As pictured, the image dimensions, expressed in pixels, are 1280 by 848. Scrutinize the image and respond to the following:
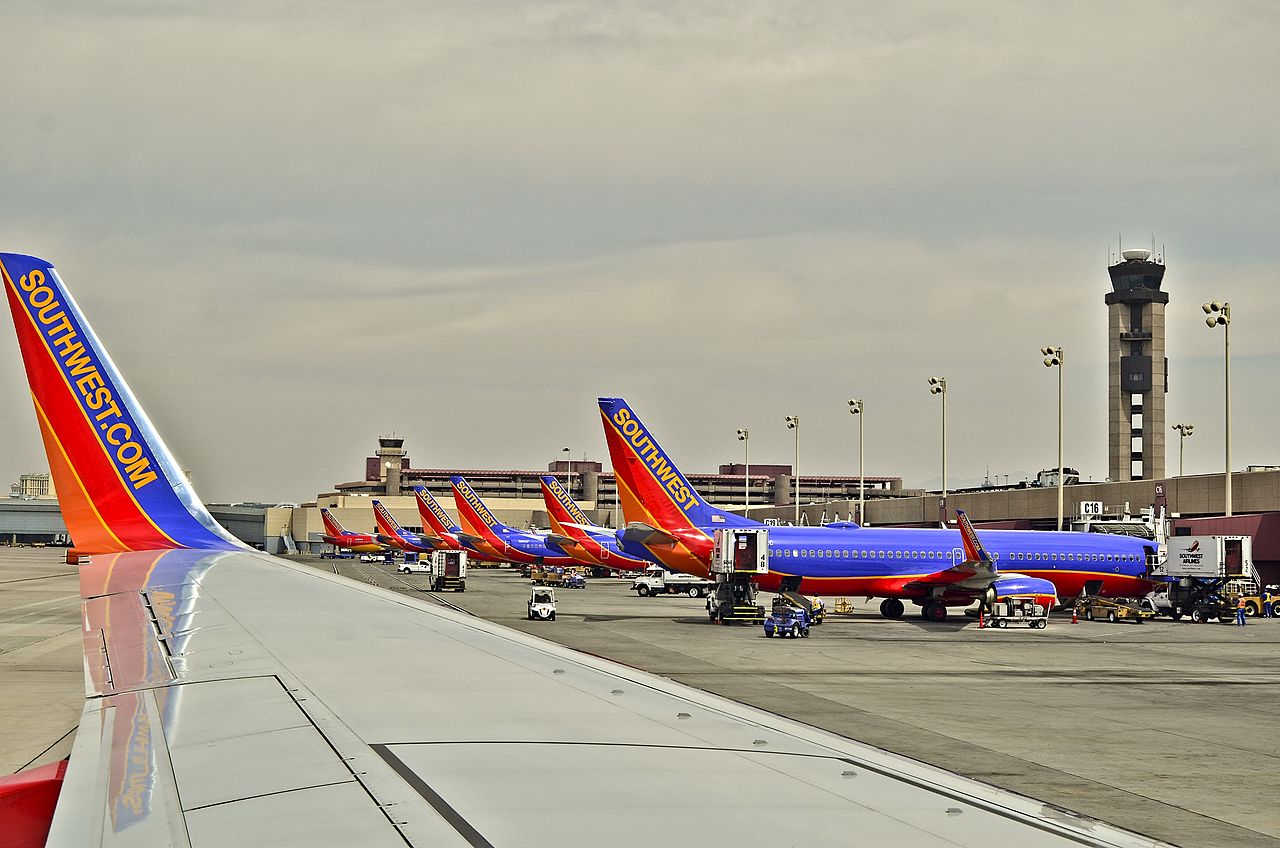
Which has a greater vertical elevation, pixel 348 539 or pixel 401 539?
pixel 401 539

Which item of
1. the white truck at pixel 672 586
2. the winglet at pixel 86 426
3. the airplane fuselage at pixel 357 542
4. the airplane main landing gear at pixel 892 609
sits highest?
the winglet at pixel 86 426

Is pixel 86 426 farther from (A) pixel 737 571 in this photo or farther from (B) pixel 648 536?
(B) pixel 648 536

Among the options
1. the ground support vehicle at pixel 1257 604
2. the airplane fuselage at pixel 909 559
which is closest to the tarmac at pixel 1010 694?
the airplane fuselage at pixel 909 559

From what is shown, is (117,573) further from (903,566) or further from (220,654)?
(903,566)

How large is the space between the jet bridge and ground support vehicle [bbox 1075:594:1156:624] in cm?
1609

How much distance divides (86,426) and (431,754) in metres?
8.64

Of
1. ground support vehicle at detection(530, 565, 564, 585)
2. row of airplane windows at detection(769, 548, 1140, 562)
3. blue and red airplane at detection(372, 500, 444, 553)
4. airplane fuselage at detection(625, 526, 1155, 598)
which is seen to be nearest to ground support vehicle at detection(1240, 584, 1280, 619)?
airplane fuselage at detection(625, 526, 1155, 598)

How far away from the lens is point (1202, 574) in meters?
51.8

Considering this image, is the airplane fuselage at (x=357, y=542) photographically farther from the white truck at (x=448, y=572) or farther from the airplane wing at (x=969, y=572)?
the airplane wing at (x=969, y=572)

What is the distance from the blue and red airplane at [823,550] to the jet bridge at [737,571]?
797mm

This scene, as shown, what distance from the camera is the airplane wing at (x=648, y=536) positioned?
158 ft

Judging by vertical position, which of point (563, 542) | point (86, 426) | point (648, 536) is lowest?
point (563, 542)

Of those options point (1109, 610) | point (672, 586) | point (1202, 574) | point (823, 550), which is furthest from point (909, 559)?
point (672, 586)

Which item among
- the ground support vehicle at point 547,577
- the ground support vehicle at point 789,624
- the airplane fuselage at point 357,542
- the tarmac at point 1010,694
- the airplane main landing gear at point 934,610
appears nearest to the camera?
the tarmac at point 1010,694
